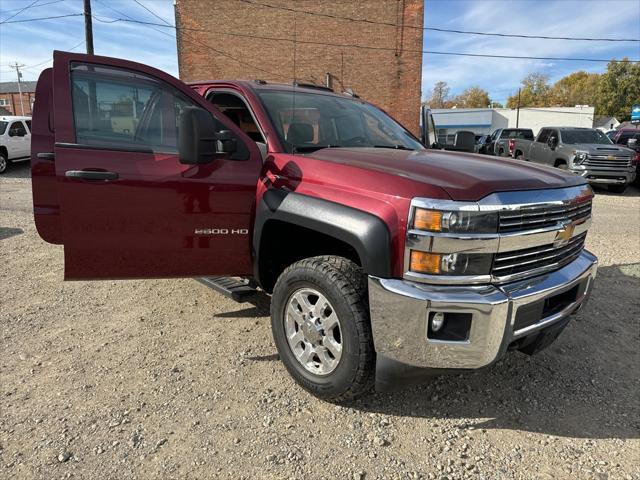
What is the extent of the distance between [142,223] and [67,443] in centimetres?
128

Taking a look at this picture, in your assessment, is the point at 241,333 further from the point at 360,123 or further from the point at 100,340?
the point at 360,123

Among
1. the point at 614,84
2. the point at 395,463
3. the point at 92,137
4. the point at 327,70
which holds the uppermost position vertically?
the point at 614,84

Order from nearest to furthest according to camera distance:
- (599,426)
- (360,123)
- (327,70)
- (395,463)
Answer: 1. (395,463)
2. (599,426)
3. (360,123)
4. (327,70)

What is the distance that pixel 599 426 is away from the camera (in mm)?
2715

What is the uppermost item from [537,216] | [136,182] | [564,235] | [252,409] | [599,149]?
[599,149]

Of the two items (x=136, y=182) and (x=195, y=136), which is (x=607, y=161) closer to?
(x=195, y=136)

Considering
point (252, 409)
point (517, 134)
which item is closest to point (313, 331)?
point (252, 409)

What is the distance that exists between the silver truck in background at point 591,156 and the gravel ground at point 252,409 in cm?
936

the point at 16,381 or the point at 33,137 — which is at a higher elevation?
the point at 33,137

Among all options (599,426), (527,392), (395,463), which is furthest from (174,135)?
(599,426)

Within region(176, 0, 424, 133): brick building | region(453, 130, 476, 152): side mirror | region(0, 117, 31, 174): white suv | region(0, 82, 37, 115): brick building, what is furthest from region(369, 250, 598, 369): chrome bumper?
region(0, 82, 37, 115): brick building

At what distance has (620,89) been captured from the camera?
205 feet

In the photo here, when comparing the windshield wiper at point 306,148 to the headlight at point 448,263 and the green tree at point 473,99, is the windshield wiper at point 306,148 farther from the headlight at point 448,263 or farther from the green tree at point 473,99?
the green tree at point 473,99

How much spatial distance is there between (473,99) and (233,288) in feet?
343
